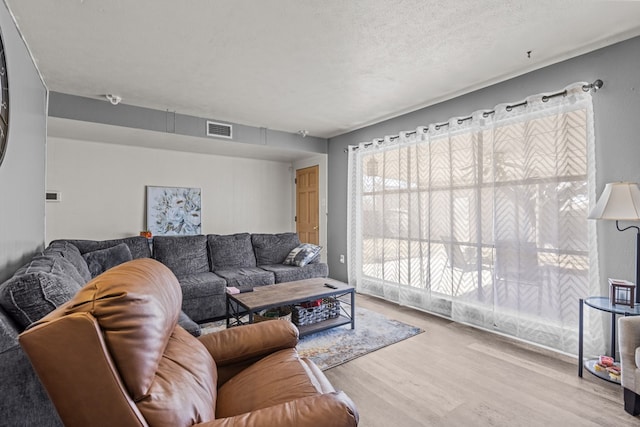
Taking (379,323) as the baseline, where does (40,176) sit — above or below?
above

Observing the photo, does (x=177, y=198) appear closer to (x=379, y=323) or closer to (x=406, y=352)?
(x=379, y=323)

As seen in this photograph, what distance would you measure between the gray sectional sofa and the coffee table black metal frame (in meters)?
2.60

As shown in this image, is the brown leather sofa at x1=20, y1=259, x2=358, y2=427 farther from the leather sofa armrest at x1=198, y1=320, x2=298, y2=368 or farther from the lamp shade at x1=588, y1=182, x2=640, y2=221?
the lamp shade at x1=588, y1=182, x2=640, y2=221

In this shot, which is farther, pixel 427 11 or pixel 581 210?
pixel 581 210

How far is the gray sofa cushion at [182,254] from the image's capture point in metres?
3.62

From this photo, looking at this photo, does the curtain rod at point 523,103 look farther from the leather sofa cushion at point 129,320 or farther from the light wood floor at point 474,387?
the leather sofa cushion at point 129,320

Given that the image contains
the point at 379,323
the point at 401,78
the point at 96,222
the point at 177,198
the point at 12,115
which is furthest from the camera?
the point at 177,198

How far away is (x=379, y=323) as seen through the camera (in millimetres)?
3252

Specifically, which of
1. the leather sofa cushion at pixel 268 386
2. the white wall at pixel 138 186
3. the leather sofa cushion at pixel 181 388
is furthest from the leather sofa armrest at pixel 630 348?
the white wall at pixel 138 186

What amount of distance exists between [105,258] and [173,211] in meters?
1.84

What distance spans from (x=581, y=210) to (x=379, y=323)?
6.48 feet

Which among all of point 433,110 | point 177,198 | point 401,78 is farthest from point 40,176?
point 433,110

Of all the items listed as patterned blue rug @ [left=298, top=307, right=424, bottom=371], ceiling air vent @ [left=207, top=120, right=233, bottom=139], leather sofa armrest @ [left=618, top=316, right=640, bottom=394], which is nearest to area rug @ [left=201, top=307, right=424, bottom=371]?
patterned blue rug @ [left=298, top=307, right=424, bottom=371]

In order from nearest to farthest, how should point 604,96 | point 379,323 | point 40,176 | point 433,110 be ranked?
point 604,96 < point 40,176 < point 379,323 < point 433,110
